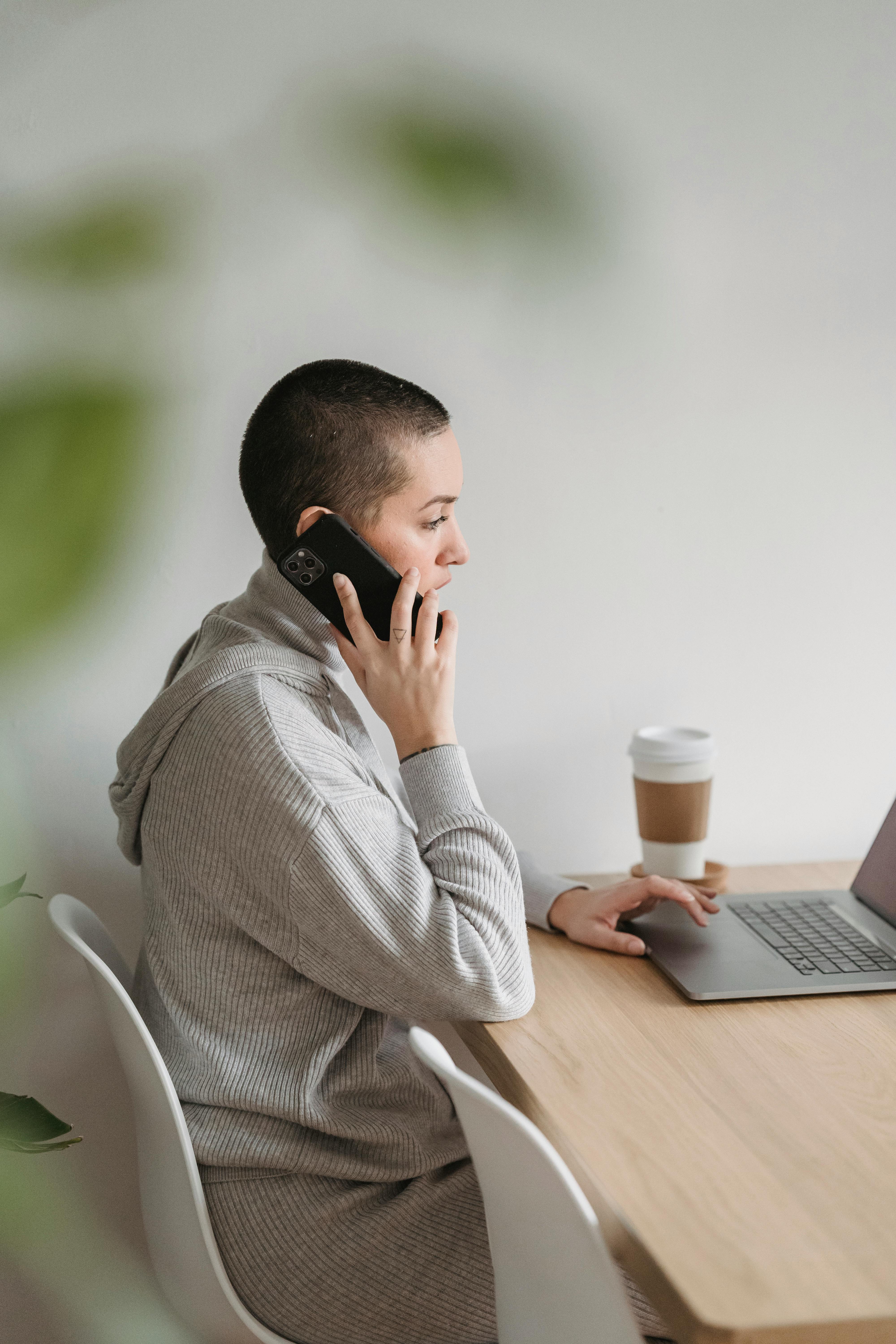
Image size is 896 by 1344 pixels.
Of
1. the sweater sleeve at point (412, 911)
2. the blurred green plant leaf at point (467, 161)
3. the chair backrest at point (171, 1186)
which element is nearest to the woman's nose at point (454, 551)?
the sweater sleeve at point (412, 911)

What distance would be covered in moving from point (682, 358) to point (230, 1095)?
113 centimetres

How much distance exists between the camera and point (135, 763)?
1020 millimetres

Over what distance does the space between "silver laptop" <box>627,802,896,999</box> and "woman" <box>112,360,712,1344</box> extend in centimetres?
21

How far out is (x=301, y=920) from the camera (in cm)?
91

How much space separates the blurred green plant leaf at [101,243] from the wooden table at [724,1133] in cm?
59

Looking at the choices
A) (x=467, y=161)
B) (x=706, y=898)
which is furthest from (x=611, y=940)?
(x=467, y=161)

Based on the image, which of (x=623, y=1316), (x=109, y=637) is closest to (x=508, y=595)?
(x=623, y=1316)

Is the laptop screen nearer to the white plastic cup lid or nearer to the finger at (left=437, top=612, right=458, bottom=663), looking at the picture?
the white plastic cup lid

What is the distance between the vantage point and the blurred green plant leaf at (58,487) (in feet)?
0.51

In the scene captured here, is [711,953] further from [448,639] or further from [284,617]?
[284,617]

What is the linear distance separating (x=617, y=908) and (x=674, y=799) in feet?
0.74

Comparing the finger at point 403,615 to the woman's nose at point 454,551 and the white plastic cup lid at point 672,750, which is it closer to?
the woman's nose at point 454,551

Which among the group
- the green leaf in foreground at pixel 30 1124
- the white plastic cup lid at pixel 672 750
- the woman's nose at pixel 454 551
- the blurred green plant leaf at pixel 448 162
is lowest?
the white plastic cup lid at pixel 672 750

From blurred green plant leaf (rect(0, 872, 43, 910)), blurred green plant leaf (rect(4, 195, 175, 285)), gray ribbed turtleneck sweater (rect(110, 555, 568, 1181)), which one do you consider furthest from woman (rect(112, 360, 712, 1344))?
blurred green plant leaf (rect(4, 195, 175, 285))
